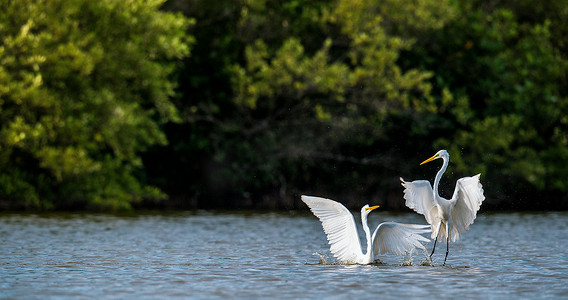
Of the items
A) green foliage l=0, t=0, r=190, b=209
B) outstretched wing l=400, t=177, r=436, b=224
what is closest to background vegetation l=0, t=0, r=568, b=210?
green foliage l=0, t=0, r=190, b=209

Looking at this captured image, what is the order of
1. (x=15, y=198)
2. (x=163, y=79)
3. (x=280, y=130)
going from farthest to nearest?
(x=280, y=130) → (x=163, y=79) → (x=15, y=198)

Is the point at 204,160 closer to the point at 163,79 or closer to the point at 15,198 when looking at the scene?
the point at 163,79

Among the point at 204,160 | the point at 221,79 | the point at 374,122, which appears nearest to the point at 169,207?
the point at 204,160

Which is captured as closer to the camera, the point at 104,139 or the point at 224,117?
the point at 104,139

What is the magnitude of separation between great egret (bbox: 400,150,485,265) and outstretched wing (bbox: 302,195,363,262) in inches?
37.7

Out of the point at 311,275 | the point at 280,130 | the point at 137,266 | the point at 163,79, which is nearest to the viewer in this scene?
the point at 311,275

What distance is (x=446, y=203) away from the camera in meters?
13.6

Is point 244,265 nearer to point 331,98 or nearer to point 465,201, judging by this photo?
point 465,201

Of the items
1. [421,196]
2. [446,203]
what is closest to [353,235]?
[421,196]

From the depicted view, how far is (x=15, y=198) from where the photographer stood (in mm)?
24875

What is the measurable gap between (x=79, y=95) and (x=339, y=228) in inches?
543

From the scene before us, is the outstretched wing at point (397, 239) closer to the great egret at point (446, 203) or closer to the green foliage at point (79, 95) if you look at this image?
the great egret at point (446, 203)

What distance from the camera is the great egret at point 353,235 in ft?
42.6

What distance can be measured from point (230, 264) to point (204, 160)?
17297 millimetres
